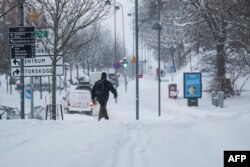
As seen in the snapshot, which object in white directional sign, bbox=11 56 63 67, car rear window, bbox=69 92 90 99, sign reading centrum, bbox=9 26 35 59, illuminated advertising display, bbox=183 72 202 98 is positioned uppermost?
sign reading centrum, bbox=9 26 35 59

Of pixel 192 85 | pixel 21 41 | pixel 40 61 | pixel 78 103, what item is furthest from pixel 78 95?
pixel 21 41

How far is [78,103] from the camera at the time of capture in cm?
3036

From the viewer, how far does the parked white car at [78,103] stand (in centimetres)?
3028

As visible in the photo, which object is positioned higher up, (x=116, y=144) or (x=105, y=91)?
(x=105, y=91)

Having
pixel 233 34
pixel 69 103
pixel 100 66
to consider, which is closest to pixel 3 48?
pixel 69 103

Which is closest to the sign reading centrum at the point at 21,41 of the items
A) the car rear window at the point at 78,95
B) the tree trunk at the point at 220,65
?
the car rear window at the point at 78,95

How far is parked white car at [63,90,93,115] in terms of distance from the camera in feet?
99.3

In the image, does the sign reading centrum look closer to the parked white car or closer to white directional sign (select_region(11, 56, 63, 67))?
white directional sign (select_region(11, 56, 63, 67))

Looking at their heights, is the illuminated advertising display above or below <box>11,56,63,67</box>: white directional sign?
below

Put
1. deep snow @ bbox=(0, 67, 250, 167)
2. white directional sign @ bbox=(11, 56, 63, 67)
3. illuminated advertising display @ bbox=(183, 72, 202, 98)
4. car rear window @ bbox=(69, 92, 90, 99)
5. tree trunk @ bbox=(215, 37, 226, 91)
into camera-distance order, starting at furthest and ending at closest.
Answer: tree trunk @ bbox=(215, 37, 226, 91)
car rear window @ bbox=(69, 92, 90, 99)
illuminated advertising display @ bbox=(183, 72, 202, 98)
white directional sign @ bbox=(11, 56, 63, 67)
deep snow @ bbox=(0, 67, 250, 167)

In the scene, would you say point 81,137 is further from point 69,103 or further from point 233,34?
point 69,103

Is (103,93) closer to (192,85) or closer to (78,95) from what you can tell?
(78,95)

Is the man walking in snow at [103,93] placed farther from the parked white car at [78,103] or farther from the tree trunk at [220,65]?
the tree trunk at [220,65]

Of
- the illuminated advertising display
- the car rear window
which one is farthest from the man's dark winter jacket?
the car rear window
